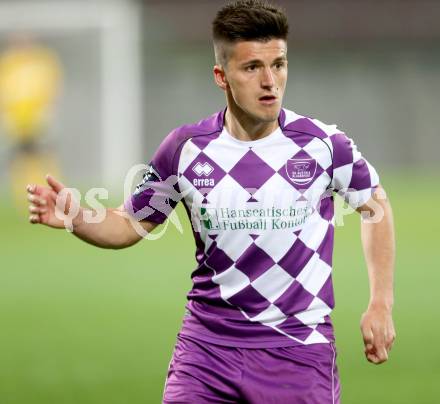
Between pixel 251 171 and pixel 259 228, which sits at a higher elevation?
pixel 251 171

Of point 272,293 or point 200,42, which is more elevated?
point 200,42

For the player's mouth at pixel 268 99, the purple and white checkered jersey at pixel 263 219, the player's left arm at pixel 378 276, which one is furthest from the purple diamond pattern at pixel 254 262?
the player's mouth at pixel 268 99

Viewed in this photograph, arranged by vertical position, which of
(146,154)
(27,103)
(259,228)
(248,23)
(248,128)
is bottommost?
(259,228)

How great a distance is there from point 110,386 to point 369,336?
328cm

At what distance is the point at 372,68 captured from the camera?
2894cm

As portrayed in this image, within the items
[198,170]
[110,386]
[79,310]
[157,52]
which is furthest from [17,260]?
[157,52]

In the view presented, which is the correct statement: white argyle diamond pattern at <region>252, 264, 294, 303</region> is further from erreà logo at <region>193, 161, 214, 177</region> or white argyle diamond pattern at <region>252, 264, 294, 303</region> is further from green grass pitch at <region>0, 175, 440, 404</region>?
green grass pitch at <region>0, 175, 440, 404</region>

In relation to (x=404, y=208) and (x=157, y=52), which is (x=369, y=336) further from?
(x=157, y=52)

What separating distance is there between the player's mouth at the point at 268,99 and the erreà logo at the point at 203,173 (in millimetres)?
340

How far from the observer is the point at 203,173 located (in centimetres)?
441

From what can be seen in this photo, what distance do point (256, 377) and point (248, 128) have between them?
97 cm

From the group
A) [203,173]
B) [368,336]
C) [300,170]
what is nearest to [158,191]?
[203,173]

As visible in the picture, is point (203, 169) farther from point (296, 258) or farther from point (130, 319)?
point (130, 319)

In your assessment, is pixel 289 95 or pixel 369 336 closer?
pixel 369 336
